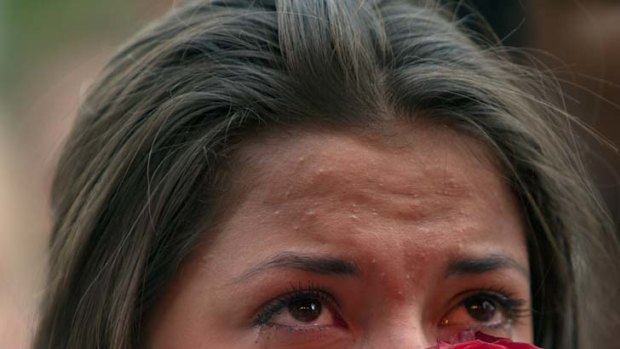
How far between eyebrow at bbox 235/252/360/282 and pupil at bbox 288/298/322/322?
90 mm

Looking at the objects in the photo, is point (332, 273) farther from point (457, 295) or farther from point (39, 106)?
point (39, 106)

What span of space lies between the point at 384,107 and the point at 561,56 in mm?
1182

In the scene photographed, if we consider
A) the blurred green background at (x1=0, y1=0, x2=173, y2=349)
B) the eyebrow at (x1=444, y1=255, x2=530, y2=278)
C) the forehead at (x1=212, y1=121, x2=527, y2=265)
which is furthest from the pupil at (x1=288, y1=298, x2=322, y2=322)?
the blurred green background at (x1=0, y1=0, x2=173, y2=349)

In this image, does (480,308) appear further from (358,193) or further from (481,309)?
(358,193)

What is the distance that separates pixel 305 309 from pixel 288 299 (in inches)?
1.8

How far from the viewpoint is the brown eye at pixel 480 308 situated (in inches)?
85.8

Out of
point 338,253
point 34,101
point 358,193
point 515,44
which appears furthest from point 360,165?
point 34,101

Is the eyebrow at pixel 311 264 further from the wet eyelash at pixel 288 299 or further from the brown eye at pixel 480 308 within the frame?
the brown eye at pixel 480 308

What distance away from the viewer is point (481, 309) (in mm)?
2215

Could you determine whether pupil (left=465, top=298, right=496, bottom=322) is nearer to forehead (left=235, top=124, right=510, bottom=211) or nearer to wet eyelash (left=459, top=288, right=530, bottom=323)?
wet eyelash (left=459, top=288, right=530, bottom=323)

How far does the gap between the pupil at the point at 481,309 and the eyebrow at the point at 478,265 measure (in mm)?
96

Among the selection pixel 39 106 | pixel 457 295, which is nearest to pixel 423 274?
pixel 457 295

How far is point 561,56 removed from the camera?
10.3ft

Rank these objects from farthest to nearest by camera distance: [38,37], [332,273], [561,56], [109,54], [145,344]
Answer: [38,37] < [561,56] < [109,54] < [145,344] < [332,273]
